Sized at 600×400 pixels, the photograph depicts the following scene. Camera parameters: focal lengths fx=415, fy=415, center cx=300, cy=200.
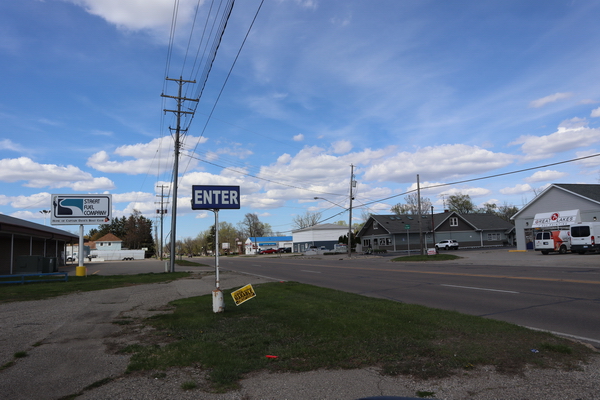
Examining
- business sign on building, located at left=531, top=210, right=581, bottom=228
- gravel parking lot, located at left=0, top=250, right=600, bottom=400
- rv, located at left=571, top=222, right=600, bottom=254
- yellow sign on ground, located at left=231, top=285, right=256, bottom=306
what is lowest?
gravel parking lot, located at left=0, top=250, right=600, bottom=400

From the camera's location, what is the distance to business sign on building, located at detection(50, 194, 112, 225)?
27625 mm

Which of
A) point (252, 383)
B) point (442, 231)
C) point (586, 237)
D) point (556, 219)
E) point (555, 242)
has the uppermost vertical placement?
point (556, 219)

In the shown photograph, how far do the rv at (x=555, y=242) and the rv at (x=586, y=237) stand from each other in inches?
67.0

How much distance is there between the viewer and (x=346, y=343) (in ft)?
21.6

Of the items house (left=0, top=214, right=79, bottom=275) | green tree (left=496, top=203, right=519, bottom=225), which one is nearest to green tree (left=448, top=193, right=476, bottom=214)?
green tree (left=496, top=203, right=519, bottom=225)

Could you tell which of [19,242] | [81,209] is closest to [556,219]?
[81,209]

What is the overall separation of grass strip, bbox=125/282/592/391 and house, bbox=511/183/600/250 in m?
35.2

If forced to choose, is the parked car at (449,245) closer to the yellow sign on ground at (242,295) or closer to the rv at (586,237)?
the rv at (586,237)

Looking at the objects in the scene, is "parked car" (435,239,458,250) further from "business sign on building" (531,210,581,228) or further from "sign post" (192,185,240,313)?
"sign post" (192,185,240,313)

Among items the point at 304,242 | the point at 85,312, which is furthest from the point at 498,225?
the point at 85,312

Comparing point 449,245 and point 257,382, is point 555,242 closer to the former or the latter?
point 449,245

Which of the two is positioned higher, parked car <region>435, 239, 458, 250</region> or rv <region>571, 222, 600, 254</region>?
rv <region>571, 222, 600, 254</region>

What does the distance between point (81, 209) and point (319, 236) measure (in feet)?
217

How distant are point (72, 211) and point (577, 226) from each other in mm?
36485
